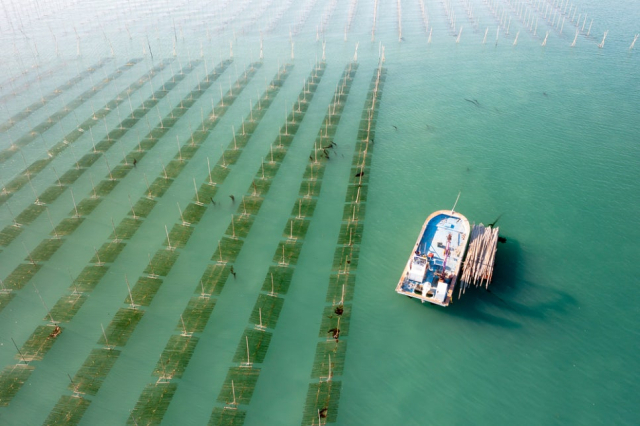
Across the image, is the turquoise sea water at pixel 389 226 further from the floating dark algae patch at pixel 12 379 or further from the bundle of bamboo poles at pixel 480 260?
the bundle of bamboo poles at pixel 480 260

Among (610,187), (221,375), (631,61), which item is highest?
(631,61)

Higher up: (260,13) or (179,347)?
(260,13)

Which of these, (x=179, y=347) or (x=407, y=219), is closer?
(x=179, y=347)

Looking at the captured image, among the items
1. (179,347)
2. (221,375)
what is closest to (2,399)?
(179,347)

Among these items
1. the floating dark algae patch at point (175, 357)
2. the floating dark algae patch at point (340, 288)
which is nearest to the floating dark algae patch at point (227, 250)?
the floating dark algae patch at point (175, 357)

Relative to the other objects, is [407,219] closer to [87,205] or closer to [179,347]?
[179,347]

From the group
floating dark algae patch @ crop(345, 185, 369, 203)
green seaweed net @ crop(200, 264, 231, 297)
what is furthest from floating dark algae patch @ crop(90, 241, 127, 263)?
floating dark algae patch @ crop(345, 185, 369, 203)

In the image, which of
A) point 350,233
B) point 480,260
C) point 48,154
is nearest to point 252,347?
point 350,233

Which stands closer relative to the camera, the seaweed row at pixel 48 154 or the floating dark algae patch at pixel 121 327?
the floating dark algae patch at pixel 121 327
